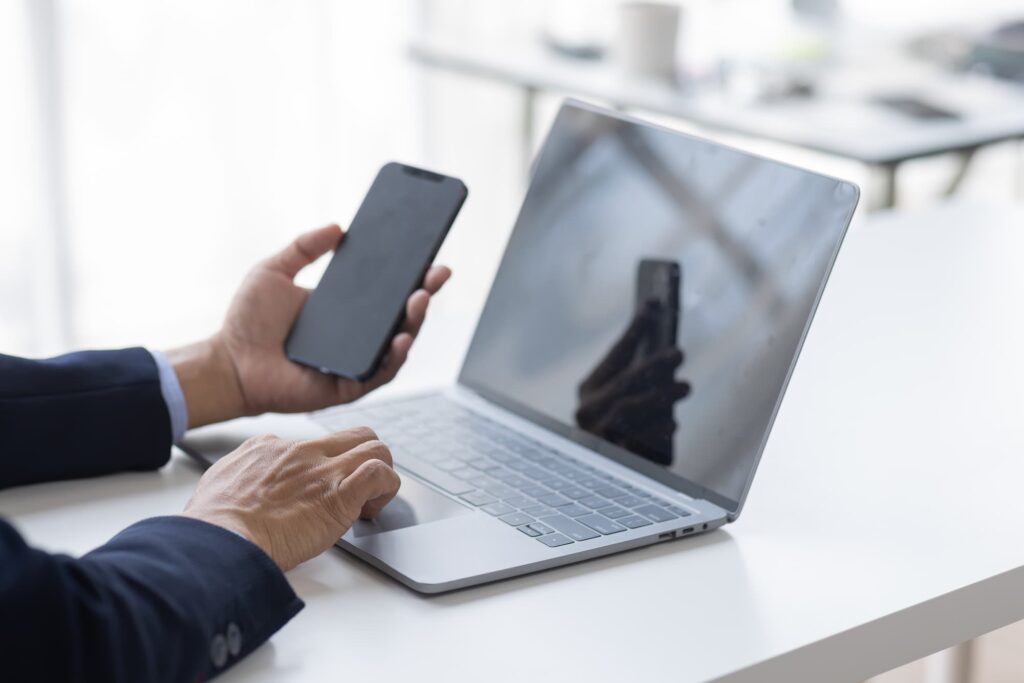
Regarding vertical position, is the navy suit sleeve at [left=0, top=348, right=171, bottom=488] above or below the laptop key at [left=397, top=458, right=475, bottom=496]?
above

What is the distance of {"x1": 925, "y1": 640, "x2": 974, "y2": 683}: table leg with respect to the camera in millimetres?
1333

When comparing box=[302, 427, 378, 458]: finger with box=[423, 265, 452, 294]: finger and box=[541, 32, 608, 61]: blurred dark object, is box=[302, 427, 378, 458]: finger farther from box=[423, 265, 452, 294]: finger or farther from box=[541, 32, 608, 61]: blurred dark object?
box=[541, 32, 608, 61]: blurred dark object

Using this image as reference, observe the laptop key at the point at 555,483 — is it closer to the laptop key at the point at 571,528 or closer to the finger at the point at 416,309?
the laptop key at the point at 571,528

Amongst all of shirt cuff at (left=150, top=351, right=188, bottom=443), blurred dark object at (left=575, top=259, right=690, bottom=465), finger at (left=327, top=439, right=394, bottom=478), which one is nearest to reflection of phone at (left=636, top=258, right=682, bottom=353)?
blurred dark object at (left=575, top=259, right=690, bottom=465)

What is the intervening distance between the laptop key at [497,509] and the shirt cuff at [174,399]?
25cm

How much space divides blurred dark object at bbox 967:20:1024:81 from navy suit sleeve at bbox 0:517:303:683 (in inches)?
96.9

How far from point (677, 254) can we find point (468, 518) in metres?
0.25

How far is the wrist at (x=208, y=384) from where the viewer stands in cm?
93

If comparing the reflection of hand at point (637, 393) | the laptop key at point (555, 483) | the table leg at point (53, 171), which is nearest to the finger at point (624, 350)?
the reflection of hand at point (637, 393)

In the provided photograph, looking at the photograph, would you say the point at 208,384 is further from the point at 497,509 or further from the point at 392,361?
the point at 497,509

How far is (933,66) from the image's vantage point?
298cm

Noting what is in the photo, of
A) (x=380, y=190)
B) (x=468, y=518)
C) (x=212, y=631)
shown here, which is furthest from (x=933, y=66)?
(x=212, y=631)

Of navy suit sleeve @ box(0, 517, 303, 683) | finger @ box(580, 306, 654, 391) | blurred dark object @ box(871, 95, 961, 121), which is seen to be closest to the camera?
navy suit sleeve @ box(0, 517, 303, 683)

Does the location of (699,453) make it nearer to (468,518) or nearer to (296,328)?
(468,518)
